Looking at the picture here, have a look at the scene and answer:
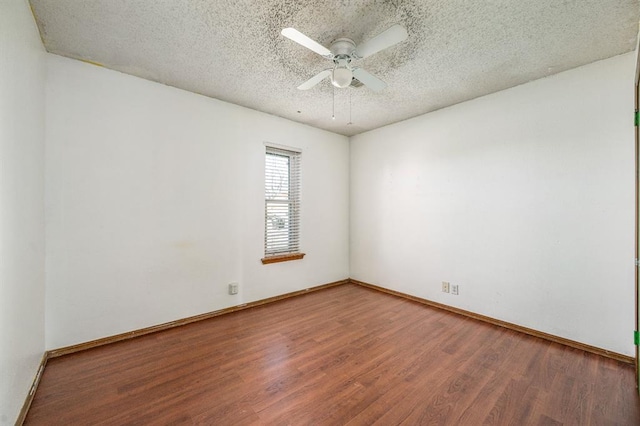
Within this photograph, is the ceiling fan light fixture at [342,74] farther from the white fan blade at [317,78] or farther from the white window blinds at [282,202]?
the white window blinds at [282,202]

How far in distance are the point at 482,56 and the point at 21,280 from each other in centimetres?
380

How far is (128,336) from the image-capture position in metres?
2.51

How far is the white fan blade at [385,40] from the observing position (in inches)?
63.4

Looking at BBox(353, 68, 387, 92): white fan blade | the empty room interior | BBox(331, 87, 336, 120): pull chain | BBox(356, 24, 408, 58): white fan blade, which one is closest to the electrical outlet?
the empty room interior

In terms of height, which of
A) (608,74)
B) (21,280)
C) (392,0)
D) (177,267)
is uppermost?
(392,0)

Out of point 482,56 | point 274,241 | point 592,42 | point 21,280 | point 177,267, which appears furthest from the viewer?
point 274,241

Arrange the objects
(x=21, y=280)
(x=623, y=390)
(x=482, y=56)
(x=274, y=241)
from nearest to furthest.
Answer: (x=21, y=280), (x=623, y=390), (x=482, y=56), (x=274, y=241)

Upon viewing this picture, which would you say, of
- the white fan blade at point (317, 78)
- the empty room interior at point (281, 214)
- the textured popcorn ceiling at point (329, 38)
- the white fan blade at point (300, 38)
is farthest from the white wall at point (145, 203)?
the white fan blade at point (300, 38)

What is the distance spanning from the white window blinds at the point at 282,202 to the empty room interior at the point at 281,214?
0.04m

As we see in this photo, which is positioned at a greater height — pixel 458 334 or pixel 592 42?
pixel 592 42

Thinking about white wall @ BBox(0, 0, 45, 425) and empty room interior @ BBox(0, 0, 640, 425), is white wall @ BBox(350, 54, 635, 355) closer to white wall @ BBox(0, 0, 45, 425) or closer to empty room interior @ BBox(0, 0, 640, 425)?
empty room interior @ BBox(0, 0, 640, 425)

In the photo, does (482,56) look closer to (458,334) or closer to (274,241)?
(458,334)

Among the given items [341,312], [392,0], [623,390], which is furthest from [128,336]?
[623,390]

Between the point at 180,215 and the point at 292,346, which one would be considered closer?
the point at 292,346
